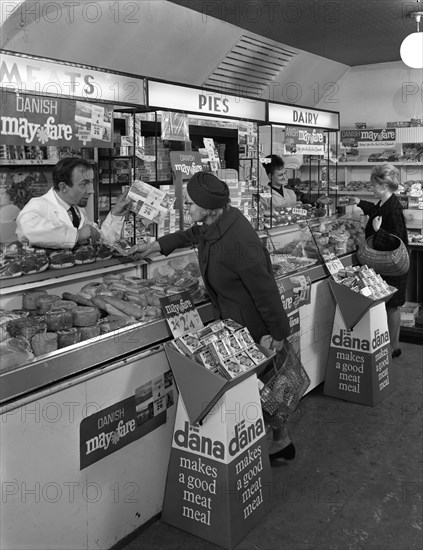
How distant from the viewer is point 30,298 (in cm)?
296

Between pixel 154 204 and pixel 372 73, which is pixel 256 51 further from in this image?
pixel 154 204

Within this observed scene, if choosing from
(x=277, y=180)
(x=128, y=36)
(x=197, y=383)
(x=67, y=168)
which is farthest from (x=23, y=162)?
(x=197, y=383)

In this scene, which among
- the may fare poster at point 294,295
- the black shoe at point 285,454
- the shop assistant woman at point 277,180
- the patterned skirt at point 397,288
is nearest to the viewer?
the black shoe at point 285,454

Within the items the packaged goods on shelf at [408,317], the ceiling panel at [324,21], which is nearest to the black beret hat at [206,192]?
the ceiling panel at [324,21]

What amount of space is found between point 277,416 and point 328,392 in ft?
4.57

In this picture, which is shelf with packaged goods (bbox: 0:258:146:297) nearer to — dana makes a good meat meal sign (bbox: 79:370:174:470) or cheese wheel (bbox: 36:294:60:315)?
cheese wheel (bbox: 36:294:60:315)

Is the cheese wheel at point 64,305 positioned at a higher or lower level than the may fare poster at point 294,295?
higher

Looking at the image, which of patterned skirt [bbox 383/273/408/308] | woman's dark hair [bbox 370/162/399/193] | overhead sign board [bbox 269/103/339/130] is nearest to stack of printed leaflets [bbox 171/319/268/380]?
overhead sign board [bbox 269/103/339/130]

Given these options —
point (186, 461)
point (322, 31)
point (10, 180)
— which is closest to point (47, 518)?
point (186, 461)

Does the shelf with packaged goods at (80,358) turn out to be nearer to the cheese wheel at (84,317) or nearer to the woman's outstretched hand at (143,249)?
the cheese wheel at (84,317)

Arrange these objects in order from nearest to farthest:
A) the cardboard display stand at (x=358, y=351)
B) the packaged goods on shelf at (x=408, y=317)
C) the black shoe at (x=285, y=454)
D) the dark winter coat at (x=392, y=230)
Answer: the black shoe at (x=285, y=454) → the cardboard display stand at (x=358, y=351) → the dark winter coat at (x=392, y=230) → the packaged goods on shelf at (x=408, y=317)

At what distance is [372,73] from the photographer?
895 centimetres

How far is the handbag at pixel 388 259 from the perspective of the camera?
5.08 meters

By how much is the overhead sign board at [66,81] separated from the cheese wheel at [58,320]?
102 cm
